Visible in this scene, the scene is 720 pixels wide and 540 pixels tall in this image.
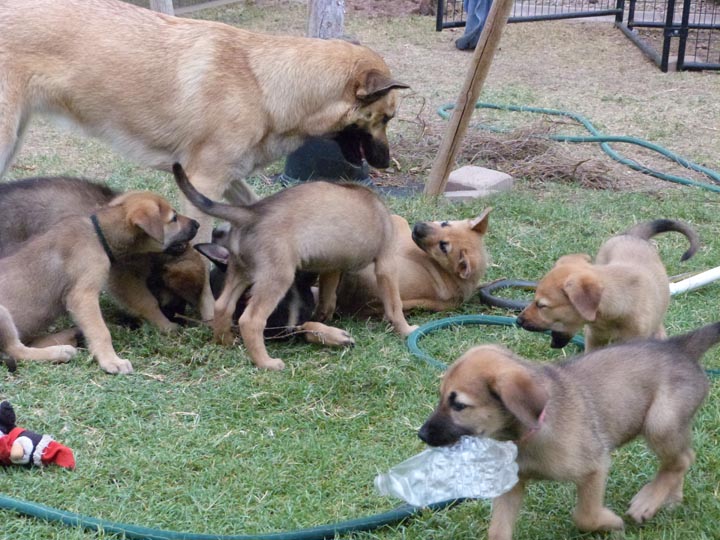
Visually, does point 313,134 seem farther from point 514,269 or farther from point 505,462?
point 505,462

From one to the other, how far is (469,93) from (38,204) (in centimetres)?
372

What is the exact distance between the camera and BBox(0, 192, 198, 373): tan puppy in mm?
5410

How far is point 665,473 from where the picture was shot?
404 cm

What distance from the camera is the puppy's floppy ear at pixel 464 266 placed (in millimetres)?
6258

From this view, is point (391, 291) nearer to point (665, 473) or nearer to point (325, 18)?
point (665, 473)

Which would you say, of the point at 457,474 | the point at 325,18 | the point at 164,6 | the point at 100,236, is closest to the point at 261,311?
the point at 100,236

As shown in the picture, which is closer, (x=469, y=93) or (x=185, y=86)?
(x=185, y=86)

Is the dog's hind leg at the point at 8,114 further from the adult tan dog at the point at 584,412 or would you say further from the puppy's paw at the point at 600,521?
the puppy's paw at the point at 600,521

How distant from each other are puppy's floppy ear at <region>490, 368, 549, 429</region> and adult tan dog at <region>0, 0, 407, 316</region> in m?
3.10

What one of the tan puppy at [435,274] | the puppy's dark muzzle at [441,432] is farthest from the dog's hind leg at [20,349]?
the puppy's dark muzzle at [441,432]

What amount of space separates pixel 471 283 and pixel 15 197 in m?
2.89

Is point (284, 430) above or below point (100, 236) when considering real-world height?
below

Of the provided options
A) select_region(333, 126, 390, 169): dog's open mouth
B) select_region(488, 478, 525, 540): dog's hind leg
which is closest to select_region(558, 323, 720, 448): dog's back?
select_region(488, 478, 525, 540): dog's hind leg

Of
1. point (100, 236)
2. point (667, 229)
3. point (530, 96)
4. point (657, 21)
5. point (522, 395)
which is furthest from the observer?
point (657, 21)
